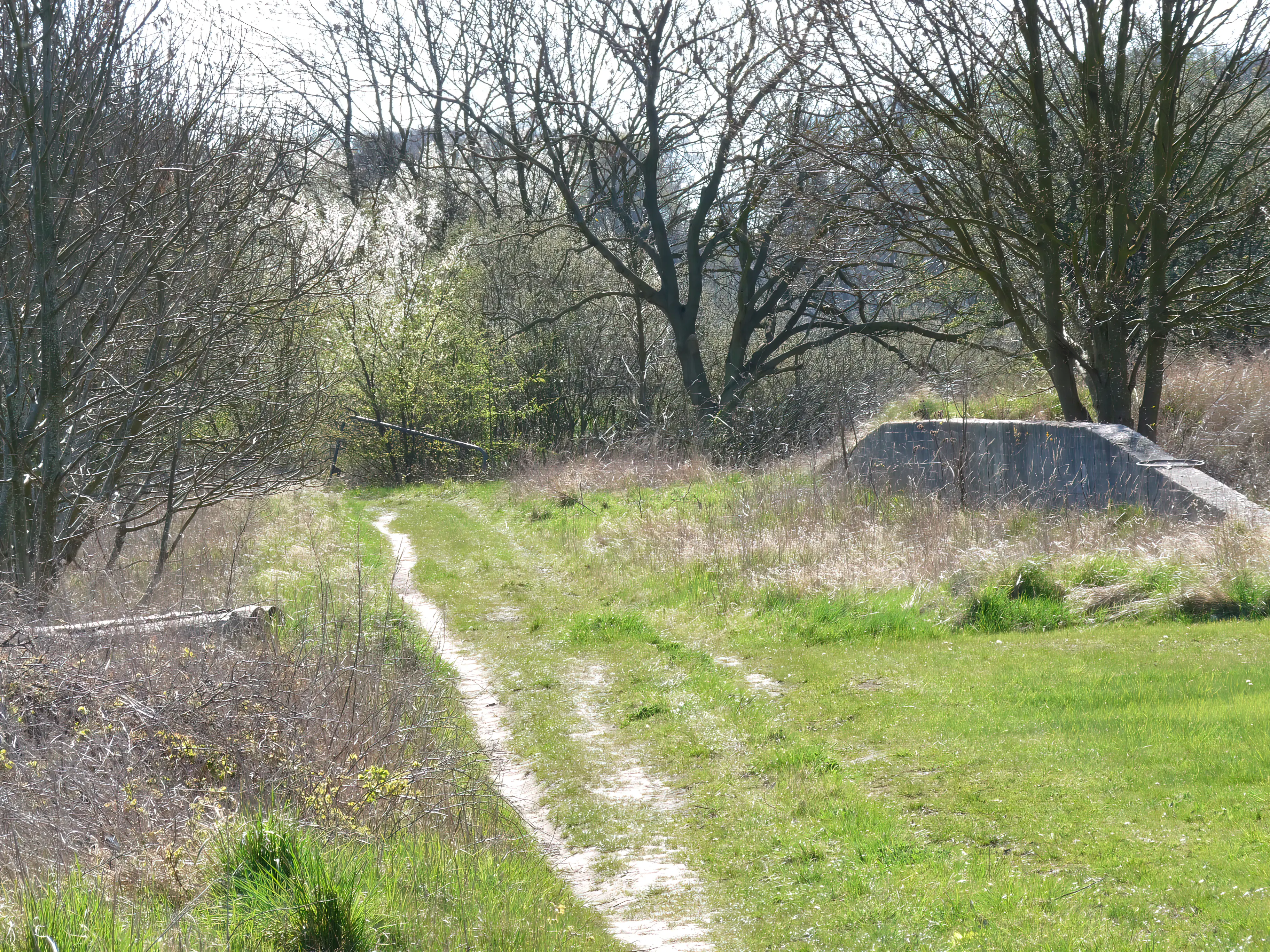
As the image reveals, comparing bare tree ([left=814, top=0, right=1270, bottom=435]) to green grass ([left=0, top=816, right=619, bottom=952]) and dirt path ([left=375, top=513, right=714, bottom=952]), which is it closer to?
dirt path ([left=375, top=513, right=714, bottom=952])

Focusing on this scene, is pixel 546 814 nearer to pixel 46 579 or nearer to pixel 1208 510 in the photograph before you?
pixel 46 579

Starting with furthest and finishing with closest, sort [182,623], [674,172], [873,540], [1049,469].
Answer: [674,172], [1049,469], [873,540], [182,623]

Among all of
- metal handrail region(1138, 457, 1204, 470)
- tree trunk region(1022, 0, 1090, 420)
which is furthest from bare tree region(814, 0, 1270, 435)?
metal handrail region(1138, 457, 1204, 470)

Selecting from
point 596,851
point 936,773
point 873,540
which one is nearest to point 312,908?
point 596,851

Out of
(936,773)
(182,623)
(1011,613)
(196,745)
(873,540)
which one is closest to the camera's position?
(196,745)

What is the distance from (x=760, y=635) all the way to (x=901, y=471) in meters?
6.26

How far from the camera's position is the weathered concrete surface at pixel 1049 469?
10.7 meters

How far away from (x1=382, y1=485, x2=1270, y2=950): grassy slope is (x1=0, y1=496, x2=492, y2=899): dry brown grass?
105 centimetres

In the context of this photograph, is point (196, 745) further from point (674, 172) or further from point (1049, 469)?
point (674, 172)

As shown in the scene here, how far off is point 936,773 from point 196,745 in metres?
4.00

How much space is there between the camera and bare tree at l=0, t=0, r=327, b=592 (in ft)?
26.8

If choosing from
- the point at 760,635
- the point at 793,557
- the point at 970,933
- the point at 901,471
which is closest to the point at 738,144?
the point at 901,471

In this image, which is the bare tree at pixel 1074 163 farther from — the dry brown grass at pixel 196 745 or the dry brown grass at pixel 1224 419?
the dry brown grass at pixel 196 745

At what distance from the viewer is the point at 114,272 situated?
28.6 feet
